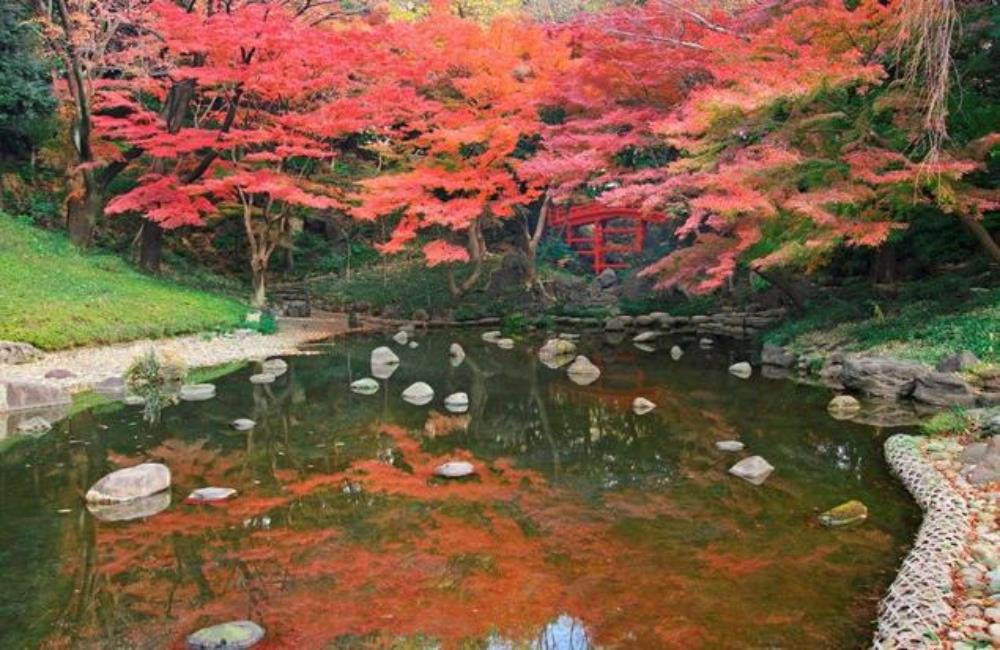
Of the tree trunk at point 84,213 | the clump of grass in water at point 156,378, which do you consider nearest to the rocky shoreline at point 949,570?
the clump of grass in water at point 156,378

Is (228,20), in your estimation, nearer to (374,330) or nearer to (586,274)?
(374,330)

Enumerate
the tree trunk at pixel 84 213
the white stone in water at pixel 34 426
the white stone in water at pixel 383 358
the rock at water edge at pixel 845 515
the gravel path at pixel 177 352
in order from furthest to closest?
the tree trunk at pixel 84 213
the white stone in water at pixel 383 358
the gravel path at pixel 177 352
the white stone in water at pixel 34 426
the rock at water edge at pixel 845 515

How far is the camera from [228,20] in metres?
14.8

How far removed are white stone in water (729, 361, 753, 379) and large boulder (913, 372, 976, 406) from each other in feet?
9.12

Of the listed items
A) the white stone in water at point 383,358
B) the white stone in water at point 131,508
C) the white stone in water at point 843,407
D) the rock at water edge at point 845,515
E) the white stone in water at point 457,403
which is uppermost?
the rock at water edge at point 845,515

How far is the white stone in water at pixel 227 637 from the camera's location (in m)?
4.02

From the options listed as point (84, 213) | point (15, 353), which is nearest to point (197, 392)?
point (15, 353)

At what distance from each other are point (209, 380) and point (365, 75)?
344 inches

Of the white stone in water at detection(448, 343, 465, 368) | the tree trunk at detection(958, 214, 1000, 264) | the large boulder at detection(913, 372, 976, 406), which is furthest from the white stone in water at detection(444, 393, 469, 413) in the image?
the tree trunk at detection(958, 214, 1000, 264)

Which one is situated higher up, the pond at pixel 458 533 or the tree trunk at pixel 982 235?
the tree trunk at pixel 982 235

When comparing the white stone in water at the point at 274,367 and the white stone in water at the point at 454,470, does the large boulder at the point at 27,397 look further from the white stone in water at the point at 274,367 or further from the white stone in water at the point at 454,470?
the white stone in water at the point at 454,470

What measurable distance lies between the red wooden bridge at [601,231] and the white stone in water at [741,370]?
25.6ft

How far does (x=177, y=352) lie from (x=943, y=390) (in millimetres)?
10743

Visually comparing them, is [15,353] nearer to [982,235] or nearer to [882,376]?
[882,376]
